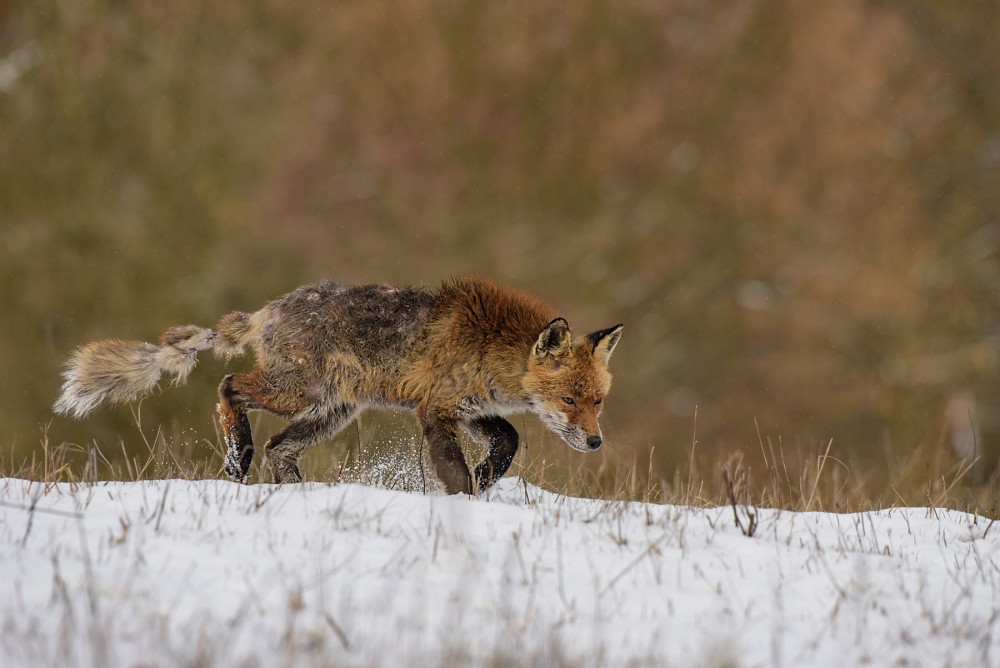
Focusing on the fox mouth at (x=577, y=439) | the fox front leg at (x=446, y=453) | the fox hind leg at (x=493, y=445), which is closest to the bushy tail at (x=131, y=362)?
the fox front leg at (x=446, y=453)

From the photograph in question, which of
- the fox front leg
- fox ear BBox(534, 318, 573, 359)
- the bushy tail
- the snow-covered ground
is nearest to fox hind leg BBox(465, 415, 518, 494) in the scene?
the fox front leg

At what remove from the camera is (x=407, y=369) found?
6902 mm

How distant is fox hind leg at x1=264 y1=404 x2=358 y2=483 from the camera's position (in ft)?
23.9

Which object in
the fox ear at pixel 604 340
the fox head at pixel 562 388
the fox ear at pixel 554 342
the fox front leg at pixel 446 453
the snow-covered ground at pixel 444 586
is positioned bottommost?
the snow-covered ground at pixel 444 586

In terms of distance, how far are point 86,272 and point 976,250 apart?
65.4 ft

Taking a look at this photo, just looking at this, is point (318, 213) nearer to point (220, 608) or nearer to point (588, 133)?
point (588, 133)

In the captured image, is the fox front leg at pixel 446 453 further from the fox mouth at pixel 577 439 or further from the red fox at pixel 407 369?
the fox mouth at pixel 577 439

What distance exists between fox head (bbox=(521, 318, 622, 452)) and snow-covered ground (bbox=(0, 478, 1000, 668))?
144 cm

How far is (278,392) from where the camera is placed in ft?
22.9

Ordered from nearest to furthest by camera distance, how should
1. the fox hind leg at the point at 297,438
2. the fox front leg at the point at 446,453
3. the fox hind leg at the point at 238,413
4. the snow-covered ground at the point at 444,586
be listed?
the snow-covered ground at the point at 444,586 → the fox front leg at the point at 446,453 → the fox hind leg at the point at 238,413 → the fox hind leg at the point at 297,438

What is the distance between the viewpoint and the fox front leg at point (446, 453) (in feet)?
21.0

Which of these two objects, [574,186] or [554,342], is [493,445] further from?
[574,186]

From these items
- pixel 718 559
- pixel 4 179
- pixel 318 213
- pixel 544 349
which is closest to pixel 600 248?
pixel 318 213

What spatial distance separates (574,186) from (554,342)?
20.3 m
